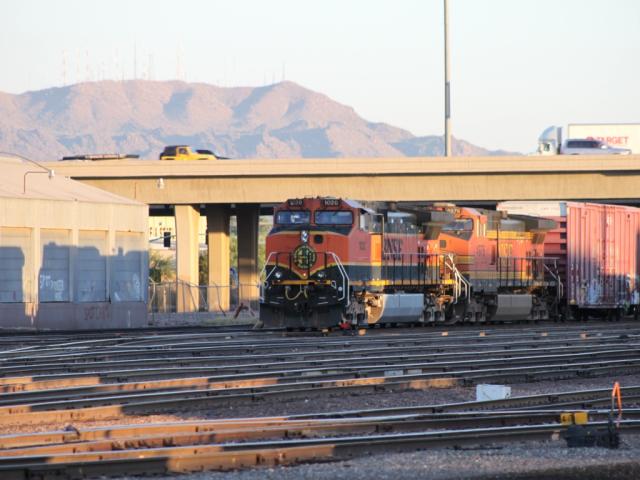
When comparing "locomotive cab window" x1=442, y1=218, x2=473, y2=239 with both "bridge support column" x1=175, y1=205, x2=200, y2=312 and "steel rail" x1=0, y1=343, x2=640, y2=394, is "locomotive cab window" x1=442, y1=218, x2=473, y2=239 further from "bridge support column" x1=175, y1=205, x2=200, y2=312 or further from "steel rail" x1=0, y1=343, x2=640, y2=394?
"bridge support column" x1=175, y1=205, x2=200, y2=312

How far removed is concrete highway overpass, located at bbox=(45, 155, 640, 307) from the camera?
5034cm

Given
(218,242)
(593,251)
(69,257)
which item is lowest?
(69,257)

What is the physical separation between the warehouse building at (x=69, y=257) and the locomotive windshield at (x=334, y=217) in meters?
12.0

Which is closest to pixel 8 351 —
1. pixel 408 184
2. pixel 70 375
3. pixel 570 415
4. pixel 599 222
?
pixel 70 375

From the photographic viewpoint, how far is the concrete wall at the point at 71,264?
35.9 meters

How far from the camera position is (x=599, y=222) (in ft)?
127

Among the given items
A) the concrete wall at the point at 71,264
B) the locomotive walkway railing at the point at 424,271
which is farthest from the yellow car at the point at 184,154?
the locomotive walkway railing at the point at 424,271

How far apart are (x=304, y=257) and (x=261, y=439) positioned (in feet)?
52.8

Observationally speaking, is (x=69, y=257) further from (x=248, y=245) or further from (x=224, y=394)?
(x=248, y=245)

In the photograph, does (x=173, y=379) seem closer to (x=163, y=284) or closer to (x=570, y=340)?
(x=570, y=340)

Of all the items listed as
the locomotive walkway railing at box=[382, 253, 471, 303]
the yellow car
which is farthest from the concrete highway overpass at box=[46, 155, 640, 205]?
the locomotive walkway railing at box=[382, 253, 471, 303]

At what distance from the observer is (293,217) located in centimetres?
2848

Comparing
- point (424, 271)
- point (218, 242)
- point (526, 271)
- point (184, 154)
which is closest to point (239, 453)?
point (424, 271)

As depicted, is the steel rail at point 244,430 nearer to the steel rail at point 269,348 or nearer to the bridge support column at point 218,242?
the steel rail at point 269,348
